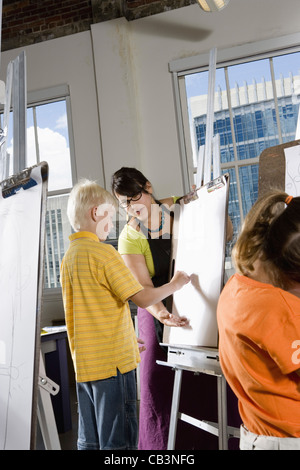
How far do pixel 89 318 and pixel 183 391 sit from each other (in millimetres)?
574

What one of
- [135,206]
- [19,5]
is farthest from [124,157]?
[135,206]

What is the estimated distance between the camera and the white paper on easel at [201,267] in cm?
161

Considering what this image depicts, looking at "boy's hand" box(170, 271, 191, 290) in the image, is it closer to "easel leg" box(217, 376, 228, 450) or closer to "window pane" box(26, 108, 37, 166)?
"easel leg" box(217, 376, 228, 450)

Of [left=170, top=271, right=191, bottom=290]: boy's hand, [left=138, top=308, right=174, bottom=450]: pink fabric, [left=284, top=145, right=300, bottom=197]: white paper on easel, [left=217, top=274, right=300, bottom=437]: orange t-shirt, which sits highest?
[left=284, top=145, right=300, bottom=197]: white paper on easel

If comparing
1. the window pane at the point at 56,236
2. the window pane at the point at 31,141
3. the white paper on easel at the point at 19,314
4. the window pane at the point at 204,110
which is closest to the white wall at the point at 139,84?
the window pane at the point at 204,110

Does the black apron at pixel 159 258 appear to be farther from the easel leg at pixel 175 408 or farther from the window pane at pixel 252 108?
the window pane at pixel 252 108

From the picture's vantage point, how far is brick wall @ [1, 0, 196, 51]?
4492 millimetres

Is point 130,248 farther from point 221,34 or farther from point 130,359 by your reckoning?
point 221,34

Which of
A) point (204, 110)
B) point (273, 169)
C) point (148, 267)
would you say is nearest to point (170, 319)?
point (148, 267)

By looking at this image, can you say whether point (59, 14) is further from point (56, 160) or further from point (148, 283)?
Result: point (148, 283)

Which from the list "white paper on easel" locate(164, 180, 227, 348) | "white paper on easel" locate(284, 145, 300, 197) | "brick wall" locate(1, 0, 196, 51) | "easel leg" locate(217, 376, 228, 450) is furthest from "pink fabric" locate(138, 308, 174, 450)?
"brick wall" locate(1, 0, 196, 51)

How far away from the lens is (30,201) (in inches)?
49.6

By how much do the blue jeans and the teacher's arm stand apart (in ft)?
0.85

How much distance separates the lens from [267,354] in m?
1.05
